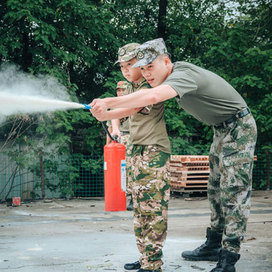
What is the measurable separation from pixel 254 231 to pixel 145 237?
2.32 metres

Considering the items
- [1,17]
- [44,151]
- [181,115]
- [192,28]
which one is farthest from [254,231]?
[192,28]

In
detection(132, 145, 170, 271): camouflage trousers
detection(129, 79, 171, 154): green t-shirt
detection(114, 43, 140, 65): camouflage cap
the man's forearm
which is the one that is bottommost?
detection(132, 145, 170, 271): camouflage trousers

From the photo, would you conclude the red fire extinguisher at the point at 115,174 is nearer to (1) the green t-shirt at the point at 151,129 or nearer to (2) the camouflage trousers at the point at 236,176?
(1) the green t-shirt at the point at 151,129

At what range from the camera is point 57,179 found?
33.7ft

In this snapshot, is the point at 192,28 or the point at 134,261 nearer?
the point at 134,261

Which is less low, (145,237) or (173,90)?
(173,90)

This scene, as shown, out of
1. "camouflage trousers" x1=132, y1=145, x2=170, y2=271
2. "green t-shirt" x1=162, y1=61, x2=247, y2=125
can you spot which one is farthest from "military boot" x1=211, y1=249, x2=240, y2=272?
"green t-shirt" x1=162, y1=61, x2=247, y2=125

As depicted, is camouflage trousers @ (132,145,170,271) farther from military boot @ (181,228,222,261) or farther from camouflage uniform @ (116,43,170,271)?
military boot @ (181,228,222,261)

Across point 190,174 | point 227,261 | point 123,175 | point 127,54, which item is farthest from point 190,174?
point 227,261

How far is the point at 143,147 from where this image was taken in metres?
3.52

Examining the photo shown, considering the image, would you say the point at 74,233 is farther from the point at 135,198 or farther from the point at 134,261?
the point at 135,198

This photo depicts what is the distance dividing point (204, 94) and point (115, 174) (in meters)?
2.66

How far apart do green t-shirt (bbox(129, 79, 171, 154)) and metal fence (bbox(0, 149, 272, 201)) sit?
649 cm

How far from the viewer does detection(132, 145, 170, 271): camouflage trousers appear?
3.40m
